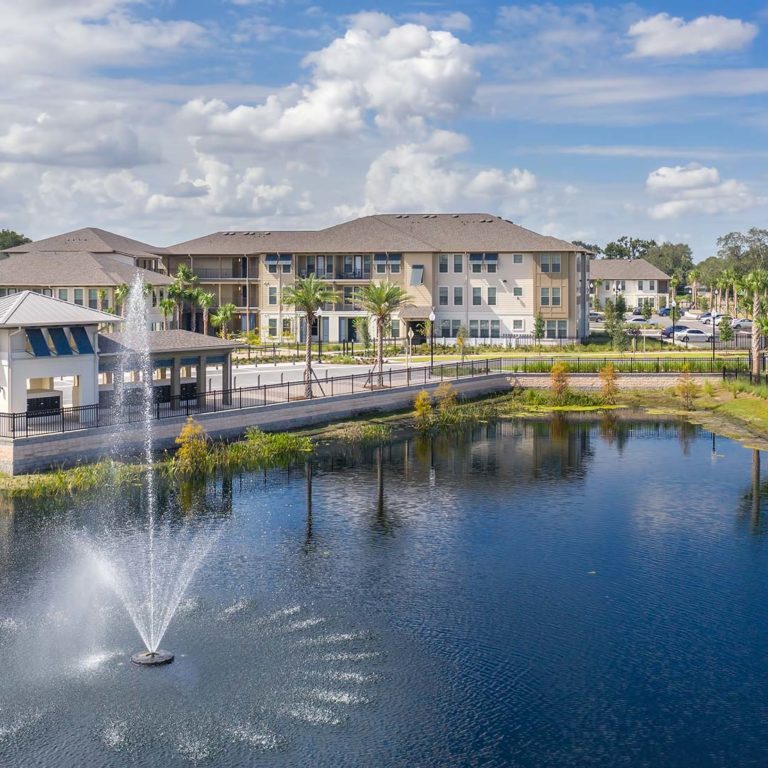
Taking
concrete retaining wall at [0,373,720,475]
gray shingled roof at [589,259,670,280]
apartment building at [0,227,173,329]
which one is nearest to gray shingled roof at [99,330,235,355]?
concrete retaining wall at [0,373,720,475]

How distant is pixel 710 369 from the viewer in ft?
240

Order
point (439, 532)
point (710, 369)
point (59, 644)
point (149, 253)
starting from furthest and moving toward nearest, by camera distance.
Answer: point (149, 253) < point (710, 369) < point (439, 532) < point (59, 644)

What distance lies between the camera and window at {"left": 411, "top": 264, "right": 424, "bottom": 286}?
320 ft

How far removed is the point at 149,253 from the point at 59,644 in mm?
83171

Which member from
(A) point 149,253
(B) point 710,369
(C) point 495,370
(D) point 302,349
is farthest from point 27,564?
(A) point 149,253

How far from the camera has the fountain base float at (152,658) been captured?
24.1m

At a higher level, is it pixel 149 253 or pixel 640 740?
pixel 149 253

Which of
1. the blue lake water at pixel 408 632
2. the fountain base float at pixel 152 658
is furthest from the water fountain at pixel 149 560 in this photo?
the blue lake water at pixel 408 632

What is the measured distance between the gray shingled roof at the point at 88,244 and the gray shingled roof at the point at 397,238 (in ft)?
15.9

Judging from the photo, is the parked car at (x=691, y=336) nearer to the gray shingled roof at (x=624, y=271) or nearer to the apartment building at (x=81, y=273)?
the apartment building at (x=81, y=273)

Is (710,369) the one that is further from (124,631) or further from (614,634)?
(124,631)

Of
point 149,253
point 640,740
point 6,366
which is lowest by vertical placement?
point 640,740

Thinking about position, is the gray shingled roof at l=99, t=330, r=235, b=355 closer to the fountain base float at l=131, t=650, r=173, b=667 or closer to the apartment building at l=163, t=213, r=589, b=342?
the fountain base float at l=131, t=650, r=173, b=667

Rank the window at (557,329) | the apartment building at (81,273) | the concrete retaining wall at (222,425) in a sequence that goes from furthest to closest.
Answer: the window at (557,329), the apartment building at (81,273), the concrete retaining wall at (222,425)
